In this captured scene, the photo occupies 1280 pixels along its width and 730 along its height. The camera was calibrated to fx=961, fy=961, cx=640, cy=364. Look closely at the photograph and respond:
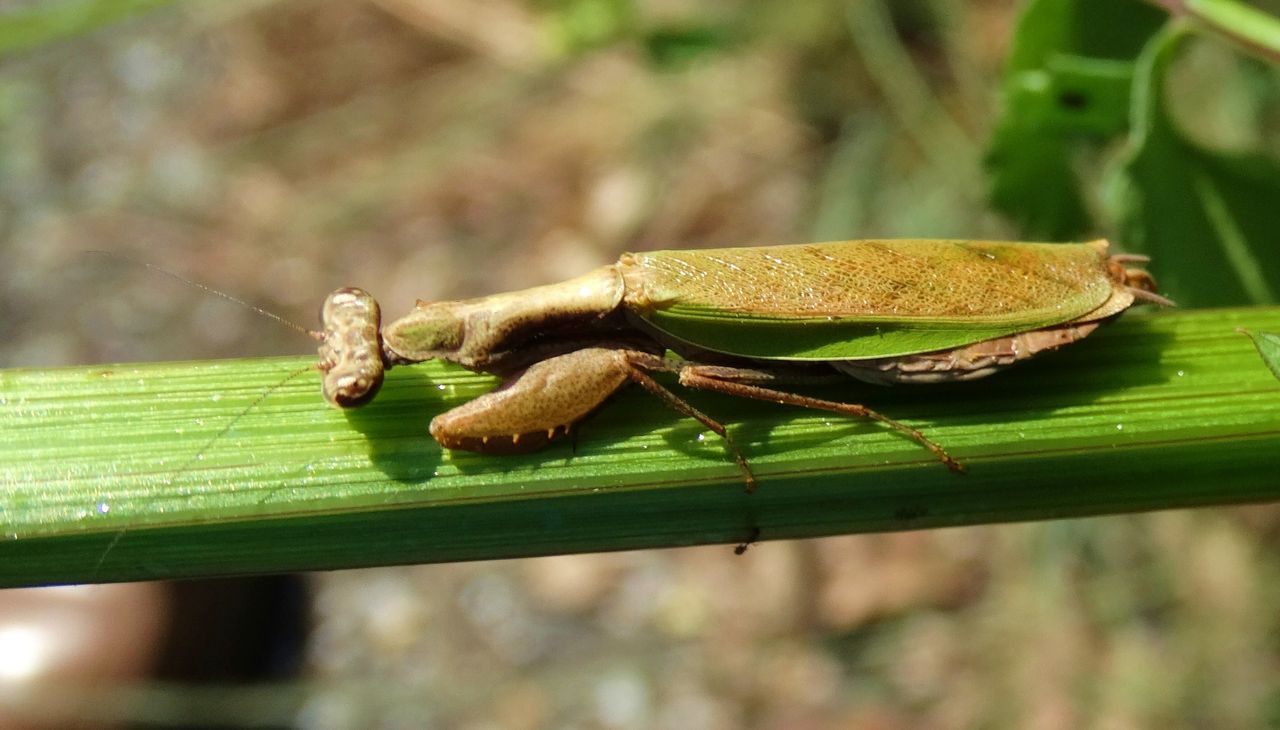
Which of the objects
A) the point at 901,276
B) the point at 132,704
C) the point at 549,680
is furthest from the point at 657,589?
the point at 901,276

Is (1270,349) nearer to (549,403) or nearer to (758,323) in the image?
(758,323)

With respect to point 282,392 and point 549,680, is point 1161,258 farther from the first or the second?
point 549,680

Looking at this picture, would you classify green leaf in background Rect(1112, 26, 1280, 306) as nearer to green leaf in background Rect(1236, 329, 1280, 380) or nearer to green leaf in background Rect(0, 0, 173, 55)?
green leaf in background Rect(1236, 329, 1280, 380)

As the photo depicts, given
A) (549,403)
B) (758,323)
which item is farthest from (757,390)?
(549,403)

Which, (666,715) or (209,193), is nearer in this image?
(666,715)

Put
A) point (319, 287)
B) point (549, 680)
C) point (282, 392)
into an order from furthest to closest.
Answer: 1. point (319, 287)
2. point (549, 680)
3. point (282, 392)

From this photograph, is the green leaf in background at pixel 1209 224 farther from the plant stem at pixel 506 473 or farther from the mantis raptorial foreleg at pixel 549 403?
the mantis raptorial foreleg at pixel 549 403

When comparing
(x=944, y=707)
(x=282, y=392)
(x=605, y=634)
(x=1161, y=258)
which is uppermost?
(x=282, y=392)
